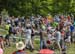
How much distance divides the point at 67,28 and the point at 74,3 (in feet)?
35.7

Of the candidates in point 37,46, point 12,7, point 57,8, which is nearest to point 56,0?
point 57,8

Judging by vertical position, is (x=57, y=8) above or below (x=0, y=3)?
below

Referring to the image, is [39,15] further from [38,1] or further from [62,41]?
[62,41]

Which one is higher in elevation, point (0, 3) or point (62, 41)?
point (0, 3)

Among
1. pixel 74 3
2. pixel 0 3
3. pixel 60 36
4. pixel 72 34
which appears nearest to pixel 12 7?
pixel 0 3

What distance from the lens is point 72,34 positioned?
20.8 m

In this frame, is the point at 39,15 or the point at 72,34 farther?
the point at 39,15

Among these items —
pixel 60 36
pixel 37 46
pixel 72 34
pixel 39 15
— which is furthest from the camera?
pixel 39 15

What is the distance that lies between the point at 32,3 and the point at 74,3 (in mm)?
6108

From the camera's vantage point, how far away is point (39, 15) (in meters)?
29.2

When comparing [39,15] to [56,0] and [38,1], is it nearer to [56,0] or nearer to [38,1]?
[56,0]

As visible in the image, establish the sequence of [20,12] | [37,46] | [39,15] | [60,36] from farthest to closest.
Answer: [39,15] → [20,12] → [37,46] → [60,36]

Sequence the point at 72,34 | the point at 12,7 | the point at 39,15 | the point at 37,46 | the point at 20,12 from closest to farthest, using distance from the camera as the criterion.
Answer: the point at 37,46
the point at 72,34
the point at 12,7
the point at 20,12
the point at 39,15

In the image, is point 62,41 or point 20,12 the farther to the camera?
point 20,12
